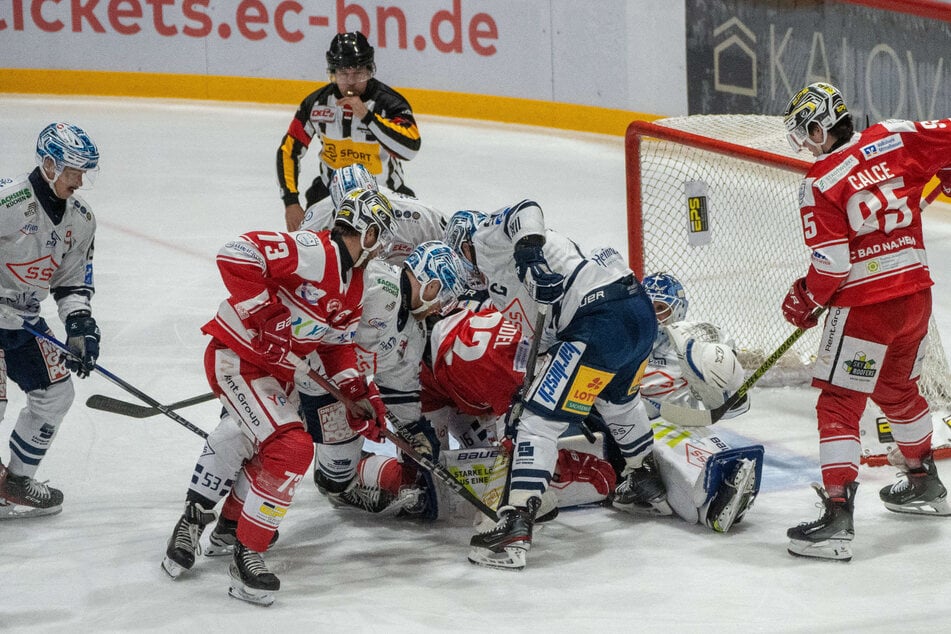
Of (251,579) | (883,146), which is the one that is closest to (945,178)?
(883,146)

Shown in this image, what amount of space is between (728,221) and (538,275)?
2448 millimetres

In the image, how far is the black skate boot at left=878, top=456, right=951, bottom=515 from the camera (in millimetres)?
4320

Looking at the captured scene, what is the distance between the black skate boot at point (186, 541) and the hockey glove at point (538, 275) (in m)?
1.20

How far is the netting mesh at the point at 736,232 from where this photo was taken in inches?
227

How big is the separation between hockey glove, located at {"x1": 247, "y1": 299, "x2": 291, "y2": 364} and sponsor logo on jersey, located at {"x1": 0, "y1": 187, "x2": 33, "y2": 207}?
3.02 feet

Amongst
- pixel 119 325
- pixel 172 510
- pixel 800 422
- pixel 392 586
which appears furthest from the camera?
pixel 119 325

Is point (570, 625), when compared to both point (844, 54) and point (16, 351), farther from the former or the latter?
point (844, 54)

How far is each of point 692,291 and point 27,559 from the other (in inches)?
129

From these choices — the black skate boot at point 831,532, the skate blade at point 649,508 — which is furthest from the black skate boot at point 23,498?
the black skate boot at point 831,532

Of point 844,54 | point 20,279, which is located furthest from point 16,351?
A: point 844,54

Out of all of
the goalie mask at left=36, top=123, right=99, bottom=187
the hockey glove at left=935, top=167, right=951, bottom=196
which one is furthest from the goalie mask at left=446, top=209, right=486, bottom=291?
the hockey glove at left=935, top=167, right=951, bottom=196

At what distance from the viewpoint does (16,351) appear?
4.33 metres

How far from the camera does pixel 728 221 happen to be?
6.25 m

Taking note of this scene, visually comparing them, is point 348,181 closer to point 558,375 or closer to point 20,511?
point 558,375
